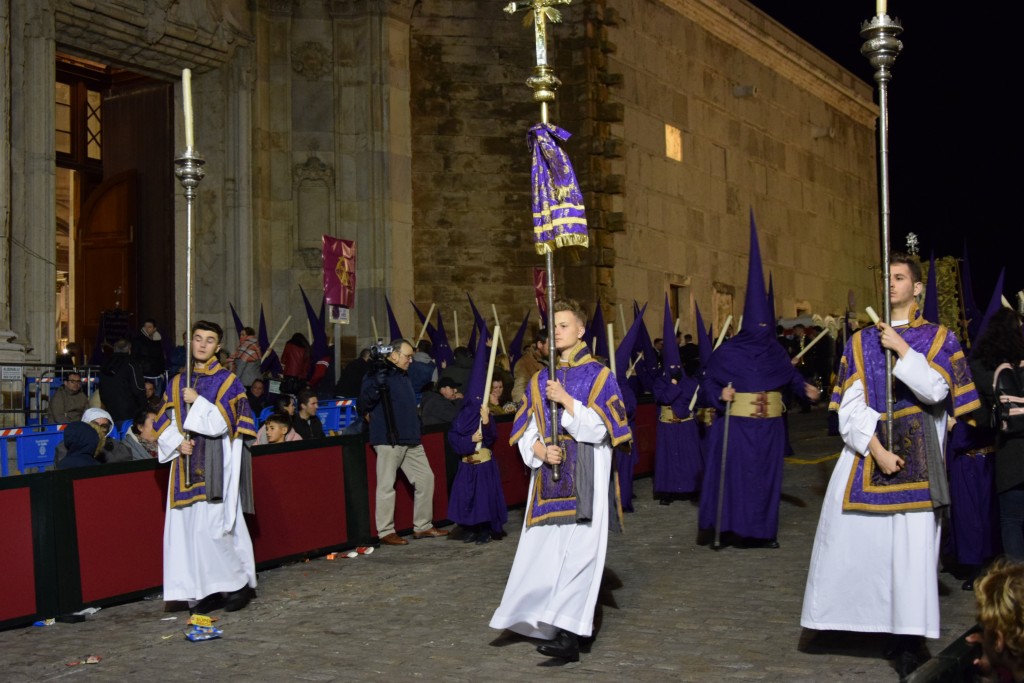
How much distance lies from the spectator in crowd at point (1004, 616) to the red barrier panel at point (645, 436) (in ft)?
38.0

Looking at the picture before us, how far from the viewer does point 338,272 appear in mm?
14742

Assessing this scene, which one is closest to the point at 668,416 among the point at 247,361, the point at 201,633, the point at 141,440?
the point at 247,361

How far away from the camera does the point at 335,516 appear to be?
10.5m

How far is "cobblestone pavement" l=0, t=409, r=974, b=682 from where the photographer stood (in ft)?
21.4

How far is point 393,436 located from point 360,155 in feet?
32.7

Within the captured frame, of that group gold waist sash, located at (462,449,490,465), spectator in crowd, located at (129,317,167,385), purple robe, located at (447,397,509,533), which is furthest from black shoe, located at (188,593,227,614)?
spectator in crowd, located at (129,317,167,385)

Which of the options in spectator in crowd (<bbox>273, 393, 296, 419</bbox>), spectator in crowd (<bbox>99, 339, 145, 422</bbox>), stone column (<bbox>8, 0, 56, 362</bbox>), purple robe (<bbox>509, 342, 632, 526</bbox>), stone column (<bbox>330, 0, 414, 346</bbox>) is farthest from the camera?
stone column (<bbox>330, 0, 414, 346</bbox>)

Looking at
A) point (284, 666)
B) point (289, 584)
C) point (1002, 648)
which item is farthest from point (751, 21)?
point (1002, 648)

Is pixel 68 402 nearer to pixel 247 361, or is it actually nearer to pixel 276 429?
pixel 247 361

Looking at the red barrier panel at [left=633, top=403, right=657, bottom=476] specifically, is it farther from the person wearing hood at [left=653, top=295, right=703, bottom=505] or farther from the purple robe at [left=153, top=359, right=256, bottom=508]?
the purple robe at [left=153, top=359, right=256, bottom=508]

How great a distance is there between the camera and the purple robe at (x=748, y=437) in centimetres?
1023

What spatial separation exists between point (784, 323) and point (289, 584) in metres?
20.0

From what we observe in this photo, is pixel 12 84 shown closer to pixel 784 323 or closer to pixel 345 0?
pixel 345 0

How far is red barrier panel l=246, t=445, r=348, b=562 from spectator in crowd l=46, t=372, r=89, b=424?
13.1ft
